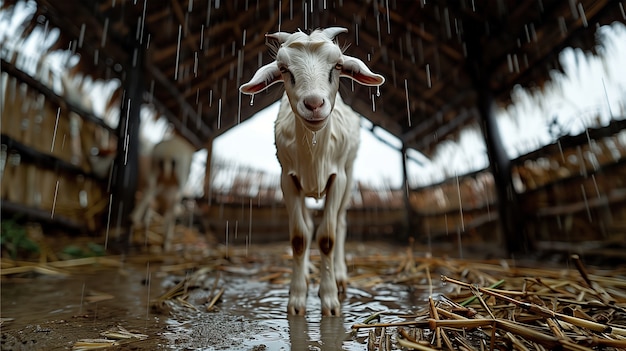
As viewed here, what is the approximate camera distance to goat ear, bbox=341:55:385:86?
69.6 inches

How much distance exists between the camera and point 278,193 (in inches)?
308

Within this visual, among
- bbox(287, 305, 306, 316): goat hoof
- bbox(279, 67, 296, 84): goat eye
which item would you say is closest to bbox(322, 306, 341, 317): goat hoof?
bbox(287, 305, 306, 316): goat hoof

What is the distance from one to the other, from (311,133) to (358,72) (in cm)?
42

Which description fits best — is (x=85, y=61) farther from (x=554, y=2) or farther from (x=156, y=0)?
(x=554, y=2)

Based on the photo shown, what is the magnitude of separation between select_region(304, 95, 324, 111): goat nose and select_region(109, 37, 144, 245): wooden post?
4150mm

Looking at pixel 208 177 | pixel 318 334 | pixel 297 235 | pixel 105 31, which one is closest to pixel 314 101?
pixel 297 235

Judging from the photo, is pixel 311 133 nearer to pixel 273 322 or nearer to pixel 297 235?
pixel 297 235

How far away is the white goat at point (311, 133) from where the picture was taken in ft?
5.25

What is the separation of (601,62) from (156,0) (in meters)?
5.95

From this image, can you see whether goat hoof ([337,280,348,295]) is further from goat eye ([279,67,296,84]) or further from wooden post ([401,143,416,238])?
wooden post ([401,143,416,238])

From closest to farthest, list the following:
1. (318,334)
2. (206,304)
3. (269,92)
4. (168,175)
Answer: (318,334)
(206,304)
(269,92)
(168,175)

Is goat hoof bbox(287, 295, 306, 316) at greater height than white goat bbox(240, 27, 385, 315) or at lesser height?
lesser

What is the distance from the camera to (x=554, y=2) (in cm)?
395

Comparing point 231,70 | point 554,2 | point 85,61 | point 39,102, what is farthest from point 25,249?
point 554,2
